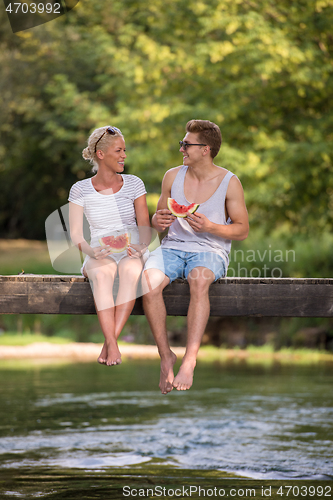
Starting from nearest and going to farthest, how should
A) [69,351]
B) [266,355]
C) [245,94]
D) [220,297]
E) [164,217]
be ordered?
[164,217] → [220,297] → [266,355] → [69,351] → [245,94]

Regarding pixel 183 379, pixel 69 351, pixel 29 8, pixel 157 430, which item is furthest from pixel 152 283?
pixel 29 8

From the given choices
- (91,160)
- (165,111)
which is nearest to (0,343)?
(165,111)

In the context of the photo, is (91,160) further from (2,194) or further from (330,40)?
(2,194)

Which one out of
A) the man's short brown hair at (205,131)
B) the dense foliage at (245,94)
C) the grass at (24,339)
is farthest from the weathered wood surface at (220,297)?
the grass at (24,339)

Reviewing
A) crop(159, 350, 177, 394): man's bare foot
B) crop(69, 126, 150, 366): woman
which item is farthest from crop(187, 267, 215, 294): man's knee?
crop(159, 350, 177, 394): man's bare foot

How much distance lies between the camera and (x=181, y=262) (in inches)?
199

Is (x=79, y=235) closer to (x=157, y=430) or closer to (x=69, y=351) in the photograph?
(x=157, y=430)

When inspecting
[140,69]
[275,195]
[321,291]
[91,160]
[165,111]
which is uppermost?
[140,69]

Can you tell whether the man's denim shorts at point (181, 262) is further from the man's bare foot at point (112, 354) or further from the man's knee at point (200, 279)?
the man's bare foot at point (112, 354)

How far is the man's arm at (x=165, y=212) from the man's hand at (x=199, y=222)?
110 millimetres

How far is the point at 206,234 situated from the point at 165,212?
440 mm

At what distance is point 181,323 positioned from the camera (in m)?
16.4

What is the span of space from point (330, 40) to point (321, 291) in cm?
1224

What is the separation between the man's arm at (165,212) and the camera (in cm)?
486
